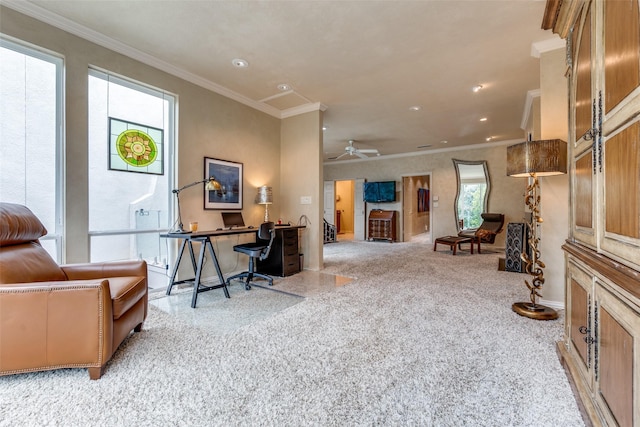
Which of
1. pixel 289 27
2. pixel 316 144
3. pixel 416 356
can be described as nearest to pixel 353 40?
pixel 289 27

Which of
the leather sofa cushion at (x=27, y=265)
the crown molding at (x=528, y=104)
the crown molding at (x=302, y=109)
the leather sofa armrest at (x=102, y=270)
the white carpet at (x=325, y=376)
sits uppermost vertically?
the crown molding at (x=302, y=109)

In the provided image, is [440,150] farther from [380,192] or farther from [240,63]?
[240,63]

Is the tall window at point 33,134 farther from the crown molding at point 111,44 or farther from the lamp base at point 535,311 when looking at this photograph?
the lamp base at point 535,311

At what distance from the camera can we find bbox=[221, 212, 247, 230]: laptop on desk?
3945 mm

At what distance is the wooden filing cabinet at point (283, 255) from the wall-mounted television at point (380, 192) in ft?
15.6

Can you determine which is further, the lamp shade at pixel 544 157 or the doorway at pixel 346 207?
the doorway at pixel 346 207

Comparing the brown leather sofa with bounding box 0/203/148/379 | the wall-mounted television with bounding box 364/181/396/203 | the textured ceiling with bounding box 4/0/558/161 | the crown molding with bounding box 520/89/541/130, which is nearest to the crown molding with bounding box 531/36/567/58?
the textured ceiling with bounding box 4/0/558/161

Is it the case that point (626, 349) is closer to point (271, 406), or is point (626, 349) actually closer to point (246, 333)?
point (271, 406)

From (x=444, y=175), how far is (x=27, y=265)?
8.07 m

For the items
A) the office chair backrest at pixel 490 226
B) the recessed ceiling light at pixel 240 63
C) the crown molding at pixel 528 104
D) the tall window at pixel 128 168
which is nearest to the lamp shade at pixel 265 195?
the tall window at pixel 128 168

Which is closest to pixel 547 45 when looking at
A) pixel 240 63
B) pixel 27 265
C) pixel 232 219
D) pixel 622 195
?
pixel 622 195

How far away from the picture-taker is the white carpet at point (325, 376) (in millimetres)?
1324

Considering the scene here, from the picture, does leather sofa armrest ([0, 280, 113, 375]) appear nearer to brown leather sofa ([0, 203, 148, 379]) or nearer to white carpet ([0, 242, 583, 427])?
brown leather sofa ([0, 203, 148, 379])

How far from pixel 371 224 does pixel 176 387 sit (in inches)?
298
